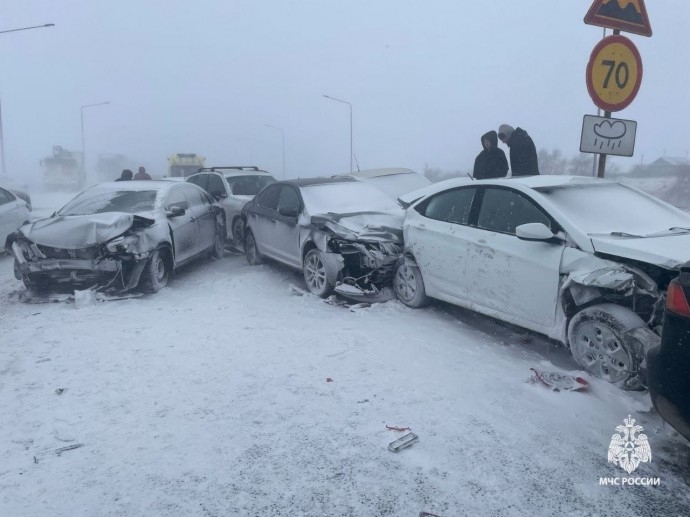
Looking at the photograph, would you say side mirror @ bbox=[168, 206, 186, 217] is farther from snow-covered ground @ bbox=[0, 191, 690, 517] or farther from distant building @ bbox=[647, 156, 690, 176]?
distant building @ bbox=[647, 156, 690, 176]

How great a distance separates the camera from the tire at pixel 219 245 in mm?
10403

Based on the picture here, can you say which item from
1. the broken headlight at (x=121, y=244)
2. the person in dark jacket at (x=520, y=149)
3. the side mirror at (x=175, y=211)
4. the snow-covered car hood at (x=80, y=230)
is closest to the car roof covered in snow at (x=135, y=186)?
the side mirror at (x=175, y=211)

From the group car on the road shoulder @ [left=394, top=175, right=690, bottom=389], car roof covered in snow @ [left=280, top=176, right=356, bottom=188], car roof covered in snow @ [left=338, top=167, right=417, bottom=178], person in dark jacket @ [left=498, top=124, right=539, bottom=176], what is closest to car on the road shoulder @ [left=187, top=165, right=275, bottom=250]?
car roof covered in snow @ [left=338, top=167, right=417, bottom=178]

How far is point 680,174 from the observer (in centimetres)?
2561

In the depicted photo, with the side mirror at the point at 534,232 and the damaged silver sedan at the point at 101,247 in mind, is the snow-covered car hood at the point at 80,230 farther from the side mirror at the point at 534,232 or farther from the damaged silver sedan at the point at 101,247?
the side mirror at the point at 534,232

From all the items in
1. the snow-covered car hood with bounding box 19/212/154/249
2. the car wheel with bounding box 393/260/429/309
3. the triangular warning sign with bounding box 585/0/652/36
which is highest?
the triangular warning sign with bounding box 585/0/652/36

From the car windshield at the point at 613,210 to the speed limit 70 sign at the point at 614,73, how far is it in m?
1.26

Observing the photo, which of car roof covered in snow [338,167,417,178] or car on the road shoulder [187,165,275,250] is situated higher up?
car roof covered in snow [338,167,417,178]

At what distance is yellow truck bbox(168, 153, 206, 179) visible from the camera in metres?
31.4

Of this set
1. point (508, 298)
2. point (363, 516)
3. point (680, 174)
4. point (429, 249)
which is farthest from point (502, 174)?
point (680, 174)

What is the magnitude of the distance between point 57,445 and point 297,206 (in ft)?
17.0

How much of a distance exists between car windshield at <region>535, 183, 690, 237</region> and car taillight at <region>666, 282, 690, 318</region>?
1.98 metres

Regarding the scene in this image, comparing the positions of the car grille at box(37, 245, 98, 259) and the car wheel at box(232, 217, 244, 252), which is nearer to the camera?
the car grille at box(37, 245, 98, 259)

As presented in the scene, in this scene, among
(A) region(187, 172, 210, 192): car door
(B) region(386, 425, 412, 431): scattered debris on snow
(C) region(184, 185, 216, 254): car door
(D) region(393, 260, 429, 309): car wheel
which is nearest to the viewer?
(B) region(386, 425, 412, 431): scattered debris on snow
